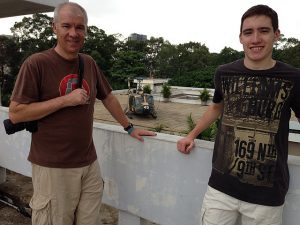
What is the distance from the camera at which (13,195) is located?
3840 mm

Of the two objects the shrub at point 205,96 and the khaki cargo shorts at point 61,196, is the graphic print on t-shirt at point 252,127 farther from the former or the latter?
the shrub at point 205,96

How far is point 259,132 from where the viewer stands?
1580mm

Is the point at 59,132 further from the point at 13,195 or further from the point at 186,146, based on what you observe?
the point at 13,195

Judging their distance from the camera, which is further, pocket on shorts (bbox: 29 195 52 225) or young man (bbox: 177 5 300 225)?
pocket on shorts (bbox: 29 195 52 225)

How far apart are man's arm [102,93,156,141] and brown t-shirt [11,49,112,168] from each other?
13.0 inches

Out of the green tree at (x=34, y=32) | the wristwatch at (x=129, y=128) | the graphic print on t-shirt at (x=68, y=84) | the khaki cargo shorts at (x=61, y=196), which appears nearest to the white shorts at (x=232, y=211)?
the khaki cargo shorts at (x=61, y=196)

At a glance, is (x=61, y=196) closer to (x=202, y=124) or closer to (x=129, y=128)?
(x=129, y=128)

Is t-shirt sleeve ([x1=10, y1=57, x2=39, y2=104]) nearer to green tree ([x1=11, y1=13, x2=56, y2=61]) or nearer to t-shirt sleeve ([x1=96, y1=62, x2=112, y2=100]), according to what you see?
t-shirt sleeve ([x1=96, y1=62, x2=112, y2=100])

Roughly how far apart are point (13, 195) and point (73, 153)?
243 centimetres

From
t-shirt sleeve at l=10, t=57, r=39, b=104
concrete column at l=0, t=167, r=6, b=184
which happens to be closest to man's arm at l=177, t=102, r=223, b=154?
t-shirt sleeve at l=10, t=57, r=39, b=104

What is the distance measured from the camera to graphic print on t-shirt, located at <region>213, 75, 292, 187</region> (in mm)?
1558

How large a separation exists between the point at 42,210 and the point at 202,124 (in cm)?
105

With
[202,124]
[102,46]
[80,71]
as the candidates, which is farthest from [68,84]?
[102,46]

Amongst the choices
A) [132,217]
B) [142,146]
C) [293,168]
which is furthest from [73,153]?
[293,168]
